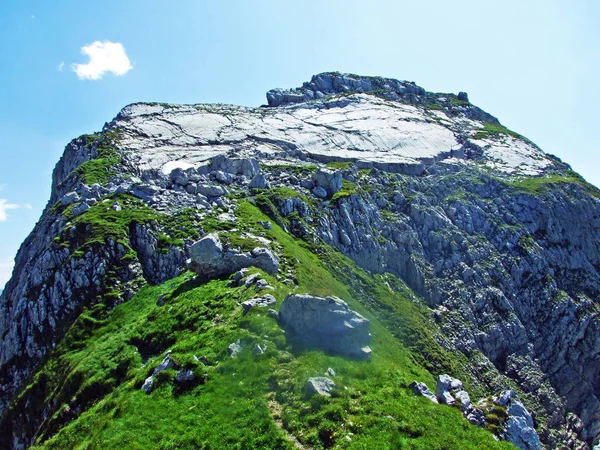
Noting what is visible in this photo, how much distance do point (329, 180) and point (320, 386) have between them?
188 ft

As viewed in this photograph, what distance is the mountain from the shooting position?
23.1m

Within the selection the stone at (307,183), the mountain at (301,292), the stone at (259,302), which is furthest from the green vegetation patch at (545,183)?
the stone at (259,302)

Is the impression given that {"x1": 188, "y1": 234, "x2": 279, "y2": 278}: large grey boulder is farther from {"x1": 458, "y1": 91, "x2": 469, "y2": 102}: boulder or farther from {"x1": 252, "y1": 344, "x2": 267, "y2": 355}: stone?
{"x1": 458, "y1": 91, "x2": 469, "y2": 102}: boulder

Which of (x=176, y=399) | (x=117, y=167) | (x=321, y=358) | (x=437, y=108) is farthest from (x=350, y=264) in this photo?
(x=437, y=108)

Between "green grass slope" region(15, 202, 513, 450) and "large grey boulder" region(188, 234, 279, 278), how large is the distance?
1565 mm

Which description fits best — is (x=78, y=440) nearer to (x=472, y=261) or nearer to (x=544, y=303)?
(x=472, y=261)

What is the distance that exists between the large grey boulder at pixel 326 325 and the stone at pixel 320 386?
13.8ft

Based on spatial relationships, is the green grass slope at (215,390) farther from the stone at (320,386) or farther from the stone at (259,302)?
the stone at (259,302)

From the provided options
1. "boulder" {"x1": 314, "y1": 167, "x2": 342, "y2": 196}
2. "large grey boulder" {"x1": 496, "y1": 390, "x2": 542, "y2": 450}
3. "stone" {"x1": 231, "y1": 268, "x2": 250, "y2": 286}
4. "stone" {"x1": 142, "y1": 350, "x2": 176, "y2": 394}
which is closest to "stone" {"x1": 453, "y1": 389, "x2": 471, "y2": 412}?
"large grey boulder" {"x1": 496, "y1": 390, "x2": 542, "y2": 450}

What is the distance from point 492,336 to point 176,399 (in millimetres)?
52665

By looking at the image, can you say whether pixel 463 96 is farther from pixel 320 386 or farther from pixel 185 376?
pixel 185 376

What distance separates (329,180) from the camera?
7725 cm

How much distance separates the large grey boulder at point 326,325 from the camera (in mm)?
27797

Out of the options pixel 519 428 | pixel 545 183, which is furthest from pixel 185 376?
pixel 545 183
